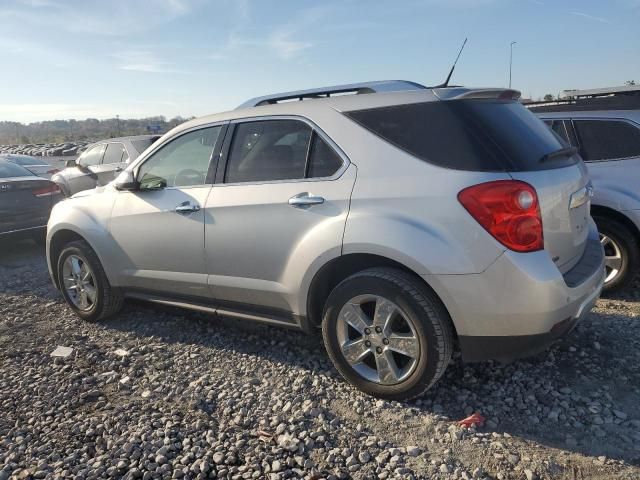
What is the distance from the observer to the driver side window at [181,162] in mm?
3934

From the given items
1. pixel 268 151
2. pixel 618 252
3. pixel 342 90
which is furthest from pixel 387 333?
pixel 618 252

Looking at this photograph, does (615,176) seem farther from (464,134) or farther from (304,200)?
(304,200)

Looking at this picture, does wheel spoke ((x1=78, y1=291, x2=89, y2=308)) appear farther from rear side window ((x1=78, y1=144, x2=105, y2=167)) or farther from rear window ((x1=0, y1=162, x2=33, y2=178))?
rear side window ((x1=78, y1=144, x2=105, y2=167))

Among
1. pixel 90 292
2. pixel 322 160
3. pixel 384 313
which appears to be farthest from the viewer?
pixel 90 292

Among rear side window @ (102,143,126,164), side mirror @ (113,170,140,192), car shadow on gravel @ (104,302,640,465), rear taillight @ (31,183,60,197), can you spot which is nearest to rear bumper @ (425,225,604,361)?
car shadow on gravel @ (104,302,640,465)

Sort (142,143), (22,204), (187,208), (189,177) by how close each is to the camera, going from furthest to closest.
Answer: (142,143), (22,204), (189,177), (187,208)

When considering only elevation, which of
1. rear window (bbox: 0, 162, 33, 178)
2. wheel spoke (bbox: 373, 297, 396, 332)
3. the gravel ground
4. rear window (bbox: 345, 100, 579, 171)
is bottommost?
the gravel ground

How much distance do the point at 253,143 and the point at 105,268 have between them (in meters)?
1.85

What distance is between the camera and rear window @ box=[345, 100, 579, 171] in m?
2.82

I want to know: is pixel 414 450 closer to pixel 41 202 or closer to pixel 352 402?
pixel 352 402

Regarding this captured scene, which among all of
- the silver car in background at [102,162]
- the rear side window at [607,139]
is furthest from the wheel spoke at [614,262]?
the silver car in background at [102,162]

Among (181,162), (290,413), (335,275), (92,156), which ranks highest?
(181,162)

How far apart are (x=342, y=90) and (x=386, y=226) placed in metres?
1.11

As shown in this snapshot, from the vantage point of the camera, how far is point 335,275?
3.36 meters
